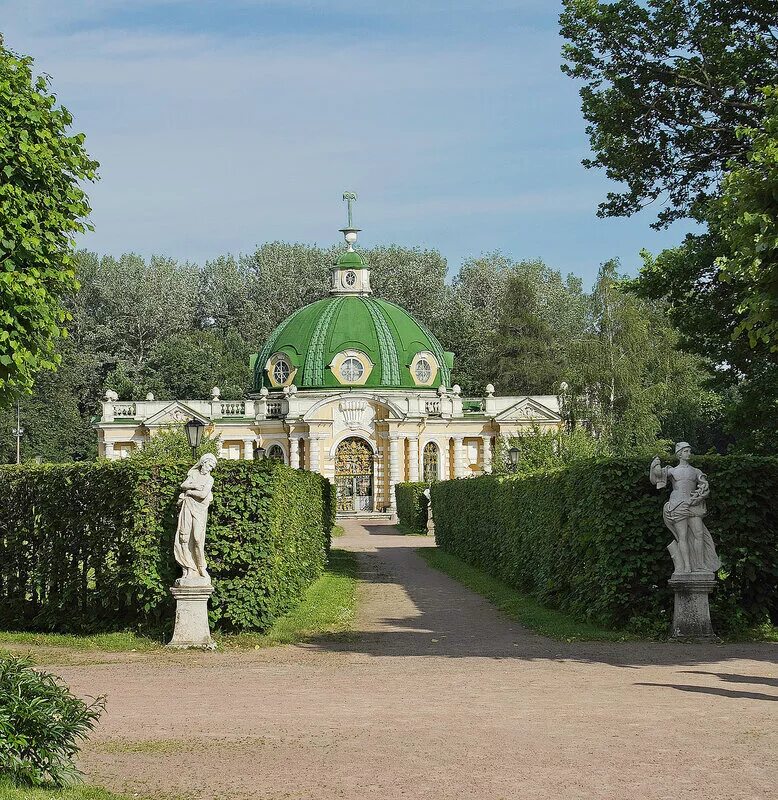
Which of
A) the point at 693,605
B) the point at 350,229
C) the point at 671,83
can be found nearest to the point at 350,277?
the point at 350,229

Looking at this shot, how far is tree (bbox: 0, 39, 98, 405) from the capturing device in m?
10.0

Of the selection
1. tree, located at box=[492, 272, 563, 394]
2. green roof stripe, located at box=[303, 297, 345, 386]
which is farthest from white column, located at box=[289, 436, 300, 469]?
tree, located at box=[492, 272, 563, 394]

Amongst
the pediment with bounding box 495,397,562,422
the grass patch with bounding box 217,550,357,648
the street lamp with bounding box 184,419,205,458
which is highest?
the pediment with bounding box 495,397,562,422

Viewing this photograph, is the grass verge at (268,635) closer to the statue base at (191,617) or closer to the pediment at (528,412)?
the statue base at (191,617)

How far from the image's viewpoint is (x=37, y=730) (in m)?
7.08

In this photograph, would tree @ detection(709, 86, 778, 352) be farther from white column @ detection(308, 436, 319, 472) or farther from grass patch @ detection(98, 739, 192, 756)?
white column @ detection(308, 436, 319, 472)

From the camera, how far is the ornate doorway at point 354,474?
68.4 meters

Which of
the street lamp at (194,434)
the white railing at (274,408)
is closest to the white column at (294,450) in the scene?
the white railing at (274,408)

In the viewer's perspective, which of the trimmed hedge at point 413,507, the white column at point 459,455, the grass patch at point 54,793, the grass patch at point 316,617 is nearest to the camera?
the grass patch at point 54,793

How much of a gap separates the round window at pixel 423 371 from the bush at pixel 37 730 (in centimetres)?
6467

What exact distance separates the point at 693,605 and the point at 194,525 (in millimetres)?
6307

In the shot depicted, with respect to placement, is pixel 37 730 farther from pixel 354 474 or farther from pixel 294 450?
pixel 354 474

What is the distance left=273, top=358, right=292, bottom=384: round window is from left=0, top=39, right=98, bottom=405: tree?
61.0 m

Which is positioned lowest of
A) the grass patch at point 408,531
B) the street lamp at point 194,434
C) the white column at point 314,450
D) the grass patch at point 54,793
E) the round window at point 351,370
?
the grass patch at point 408,531
